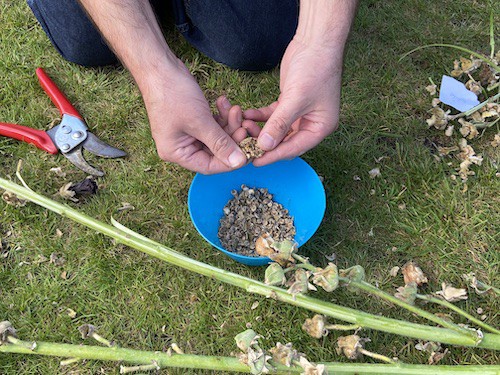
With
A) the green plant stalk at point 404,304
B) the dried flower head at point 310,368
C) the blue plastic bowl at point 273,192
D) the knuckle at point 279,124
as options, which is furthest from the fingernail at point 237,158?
the dried flower head at point 310,368

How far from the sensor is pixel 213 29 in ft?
7.30

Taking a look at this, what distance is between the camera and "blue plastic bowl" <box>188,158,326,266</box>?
6.08 ft

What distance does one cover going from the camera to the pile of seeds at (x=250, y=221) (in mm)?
1876

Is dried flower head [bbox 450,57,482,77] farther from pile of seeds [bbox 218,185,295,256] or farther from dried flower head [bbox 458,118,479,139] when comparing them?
pile of seeds [bbox 218,185,295,256]

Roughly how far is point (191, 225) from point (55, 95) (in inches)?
32.6

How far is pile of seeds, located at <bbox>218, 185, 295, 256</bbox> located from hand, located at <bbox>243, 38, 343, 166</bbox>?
0.29 metres

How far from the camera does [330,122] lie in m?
1.68

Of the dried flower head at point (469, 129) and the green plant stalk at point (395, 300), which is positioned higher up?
the green plant stalk at point (395, 300)

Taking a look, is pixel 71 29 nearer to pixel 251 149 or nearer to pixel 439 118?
pixel 251 149

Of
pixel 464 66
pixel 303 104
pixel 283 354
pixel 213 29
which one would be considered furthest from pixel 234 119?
pixel 464 66

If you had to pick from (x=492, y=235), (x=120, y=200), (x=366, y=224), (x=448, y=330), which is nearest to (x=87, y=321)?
(x=120, y=200)

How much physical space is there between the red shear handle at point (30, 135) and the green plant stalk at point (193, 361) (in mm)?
1103

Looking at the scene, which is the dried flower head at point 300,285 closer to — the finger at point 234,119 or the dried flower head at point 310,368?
the dried flower head at point 310,368

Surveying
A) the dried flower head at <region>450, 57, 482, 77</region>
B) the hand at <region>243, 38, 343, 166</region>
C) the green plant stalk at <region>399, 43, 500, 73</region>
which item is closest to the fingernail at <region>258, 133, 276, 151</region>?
the hand at <region>243, 38, 343, 166</region>
